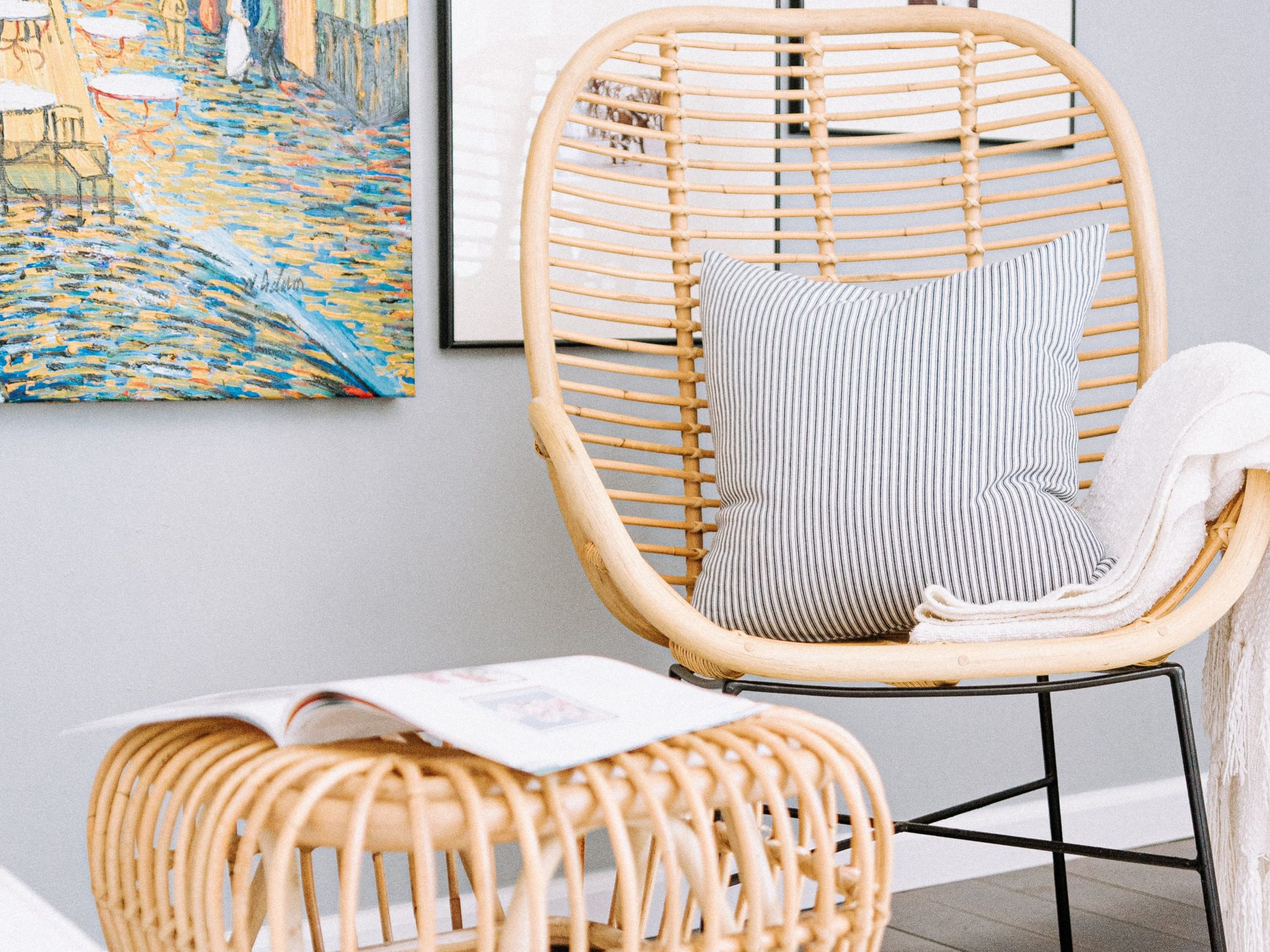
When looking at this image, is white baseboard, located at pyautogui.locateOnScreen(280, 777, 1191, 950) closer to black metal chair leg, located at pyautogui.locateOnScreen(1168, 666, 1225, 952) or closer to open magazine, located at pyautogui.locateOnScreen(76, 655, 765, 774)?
black metal chair leg, located at pyautogui.locateOnScreen(1168, 666, 1225, 952)

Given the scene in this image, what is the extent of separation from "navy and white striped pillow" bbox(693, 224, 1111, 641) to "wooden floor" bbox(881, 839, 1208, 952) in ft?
2.02

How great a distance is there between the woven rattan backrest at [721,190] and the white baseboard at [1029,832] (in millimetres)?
528

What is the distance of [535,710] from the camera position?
714 mm

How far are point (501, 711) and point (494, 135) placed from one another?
100 centimetres

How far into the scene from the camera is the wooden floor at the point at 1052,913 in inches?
62.8

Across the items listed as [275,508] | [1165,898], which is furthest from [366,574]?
[1165,898]

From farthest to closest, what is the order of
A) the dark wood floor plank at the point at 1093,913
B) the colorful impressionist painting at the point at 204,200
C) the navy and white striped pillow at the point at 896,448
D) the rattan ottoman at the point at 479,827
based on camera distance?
the dark wood floor plank at the point at 1093,913 → the colorful impressionist painting at the point at 204,200 → the navy and white striped pillow at the point at 896,448 → the rattan ottoman at the point at 479,827

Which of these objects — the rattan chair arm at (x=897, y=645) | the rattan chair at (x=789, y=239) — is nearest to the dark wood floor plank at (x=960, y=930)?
the rattan chair at (x=789, y=239)

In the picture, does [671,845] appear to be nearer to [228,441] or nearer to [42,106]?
[228,441]

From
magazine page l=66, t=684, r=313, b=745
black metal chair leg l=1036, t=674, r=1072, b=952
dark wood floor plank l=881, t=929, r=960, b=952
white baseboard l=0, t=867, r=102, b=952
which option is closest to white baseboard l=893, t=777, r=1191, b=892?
dark wood floor plank l=881, t=929, r=960, b=952

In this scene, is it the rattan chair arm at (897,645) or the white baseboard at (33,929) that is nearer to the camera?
the white baseboard at (33,929)
